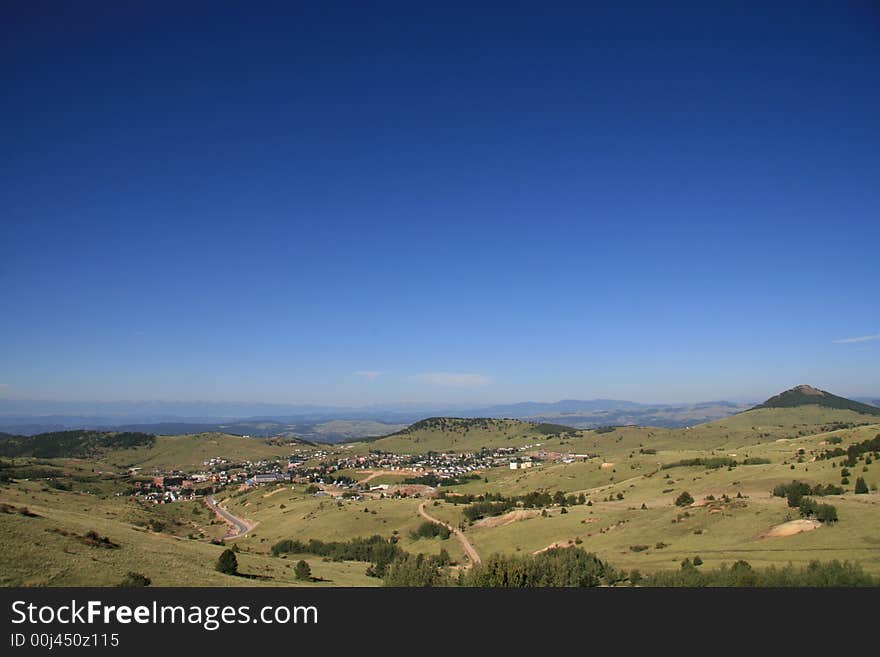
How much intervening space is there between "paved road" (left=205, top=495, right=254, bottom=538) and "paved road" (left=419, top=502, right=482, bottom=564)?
36.1 meters

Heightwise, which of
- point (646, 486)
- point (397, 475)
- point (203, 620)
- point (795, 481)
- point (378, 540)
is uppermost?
point (203, 620)

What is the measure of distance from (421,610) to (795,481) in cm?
6889

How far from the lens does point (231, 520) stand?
118 metres

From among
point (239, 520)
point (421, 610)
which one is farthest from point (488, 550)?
point (239, 520)

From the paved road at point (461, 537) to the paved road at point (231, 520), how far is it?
118 ft

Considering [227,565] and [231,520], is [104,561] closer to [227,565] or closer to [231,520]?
[227,565]

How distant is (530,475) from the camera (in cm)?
14288

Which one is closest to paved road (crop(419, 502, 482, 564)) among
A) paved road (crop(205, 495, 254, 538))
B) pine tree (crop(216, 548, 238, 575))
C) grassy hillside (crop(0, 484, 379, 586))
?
grassy hillside (crop(0, 484, 379, 586))

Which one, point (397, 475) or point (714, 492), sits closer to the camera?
point (714, 492)

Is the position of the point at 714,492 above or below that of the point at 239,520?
above

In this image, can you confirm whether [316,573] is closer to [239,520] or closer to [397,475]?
[239,520]

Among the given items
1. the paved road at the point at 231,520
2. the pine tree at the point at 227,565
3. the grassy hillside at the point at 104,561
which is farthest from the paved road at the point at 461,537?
the paved road at the point at 231,520

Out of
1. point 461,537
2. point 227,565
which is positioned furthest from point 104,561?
point 461,537

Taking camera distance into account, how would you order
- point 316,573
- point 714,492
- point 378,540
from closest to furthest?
point 316,573 < point 714,492 < point 378,540
